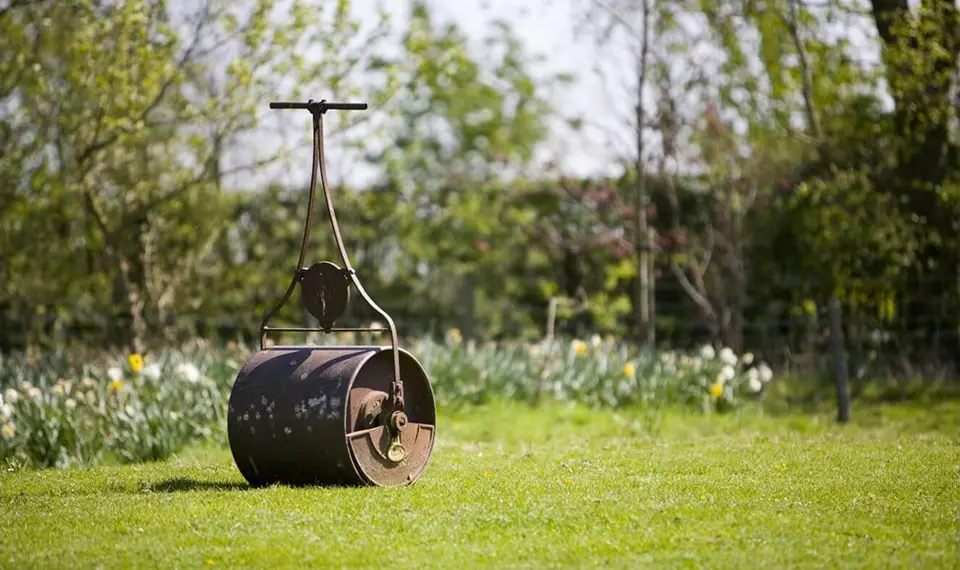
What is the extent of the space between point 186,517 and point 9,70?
290 inches

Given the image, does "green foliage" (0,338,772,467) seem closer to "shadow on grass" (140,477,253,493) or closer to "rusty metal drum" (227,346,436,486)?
"shadow on grass" (140,477,253,493)

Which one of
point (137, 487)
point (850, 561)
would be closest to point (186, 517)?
point (137, 487)

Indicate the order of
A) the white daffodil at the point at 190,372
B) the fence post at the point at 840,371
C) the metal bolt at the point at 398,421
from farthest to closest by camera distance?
the fence post at the point at 840,371
the white daffodil at the point at 190,372
the metal bolt at the point at 398,421

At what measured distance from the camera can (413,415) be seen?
703cm

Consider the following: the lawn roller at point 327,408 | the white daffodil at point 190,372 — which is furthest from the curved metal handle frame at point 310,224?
the white daffodil at point 190,372

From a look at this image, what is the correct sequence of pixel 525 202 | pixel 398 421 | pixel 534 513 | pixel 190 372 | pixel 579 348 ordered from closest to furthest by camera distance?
pixel 534 513 < pixel 398 421 < pixel 190 372 < pixel 579 348 < pixel 525 202

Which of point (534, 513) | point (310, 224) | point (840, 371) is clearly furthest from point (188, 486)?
point (840, 371)

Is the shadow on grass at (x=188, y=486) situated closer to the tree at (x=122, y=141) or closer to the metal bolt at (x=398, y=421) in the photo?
the metal bolt at (x=398, y=421)

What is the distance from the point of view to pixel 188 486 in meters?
6.86

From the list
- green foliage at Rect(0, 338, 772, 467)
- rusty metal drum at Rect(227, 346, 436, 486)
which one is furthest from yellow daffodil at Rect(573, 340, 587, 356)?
rusty metal drum at Rect(227, 346, 436, 486)

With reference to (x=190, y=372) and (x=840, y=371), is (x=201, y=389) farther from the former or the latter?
(x=840, y=371)

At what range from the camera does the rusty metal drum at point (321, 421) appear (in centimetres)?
639

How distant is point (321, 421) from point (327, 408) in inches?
3.0

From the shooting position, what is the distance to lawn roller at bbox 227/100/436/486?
21.0 ft
